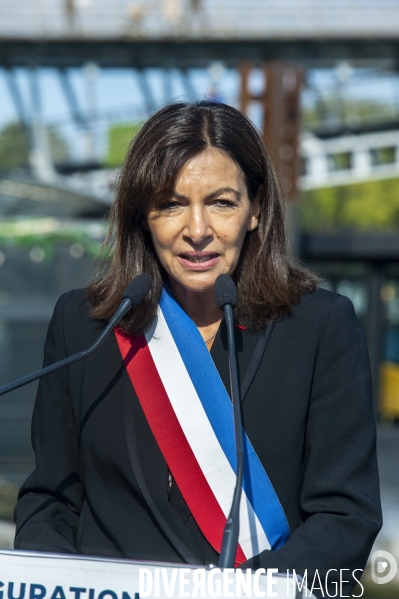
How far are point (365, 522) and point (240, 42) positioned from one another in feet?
51.7

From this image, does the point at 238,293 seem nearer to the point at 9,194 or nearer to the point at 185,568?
the point at 185,568

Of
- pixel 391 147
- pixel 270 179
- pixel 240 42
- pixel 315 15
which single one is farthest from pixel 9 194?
pixel 270 179

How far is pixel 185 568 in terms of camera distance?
5.29ft

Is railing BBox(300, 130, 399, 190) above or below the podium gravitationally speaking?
above

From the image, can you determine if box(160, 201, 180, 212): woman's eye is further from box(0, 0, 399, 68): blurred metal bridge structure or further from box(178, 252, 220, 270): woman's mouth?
box(0, 0, 399, 68): blurred metal bridge structure

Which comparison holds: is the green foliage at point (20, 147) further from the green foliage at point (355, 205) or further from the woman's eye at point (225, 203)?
the green foliage at point (355, 205)

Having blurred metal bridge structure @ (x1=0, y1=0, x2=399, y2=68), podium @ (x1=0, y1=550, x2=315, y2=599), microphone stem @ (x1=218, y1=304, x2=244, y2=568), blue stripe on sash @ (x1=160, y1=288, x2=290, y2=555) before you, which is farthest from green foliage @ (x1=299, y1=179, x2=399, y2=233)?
podium @ (x1=0, y1=550, x2=315, y2=599)

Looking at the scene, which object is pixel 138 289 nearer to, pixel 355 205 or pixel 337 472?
pixel 337 472

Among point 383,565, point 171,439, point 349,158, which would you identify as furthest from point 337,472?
point 349,158

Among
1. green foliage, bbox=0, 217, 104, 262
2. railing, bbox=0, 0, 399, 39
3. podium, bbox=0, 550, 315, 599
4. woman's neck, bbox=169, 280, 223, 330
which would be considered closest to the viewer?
podium, bbox=0, 550, 315, 599

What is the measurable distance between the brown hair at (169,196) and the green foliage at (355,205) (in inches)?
1548

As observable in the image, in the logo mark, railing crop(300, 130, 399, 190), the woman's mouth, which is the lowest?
the logo mark

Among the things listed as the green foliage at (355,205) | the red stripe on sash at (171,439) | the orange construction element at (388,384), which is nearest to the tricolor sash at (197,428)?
the red stripe on sash at (171,439)

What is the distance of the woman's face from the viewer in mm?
2311
